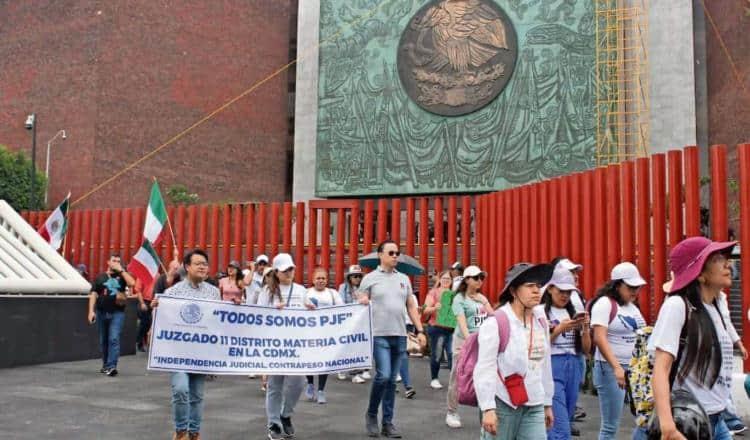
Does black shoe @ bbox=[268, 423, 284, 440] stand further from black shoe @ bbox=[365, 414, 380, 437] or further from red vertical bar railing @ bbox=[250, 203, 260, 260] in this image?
red vertical bar railing @ bbox=[250, 203, 260, 260]

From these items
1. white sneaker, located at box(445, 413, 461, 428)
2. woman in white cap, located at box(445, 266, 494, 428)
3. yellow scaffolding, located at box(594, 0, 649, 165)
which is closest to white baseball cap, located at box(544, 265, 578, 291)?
white sneaker, located at box(445, 413, 461, 428)

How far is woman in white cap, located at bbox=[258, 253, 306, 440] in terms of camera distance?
24.2 ft

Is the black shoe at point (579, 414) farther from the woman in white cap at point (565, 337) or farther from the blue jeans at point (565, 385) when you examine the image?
the blue jeans at point (565, 385)

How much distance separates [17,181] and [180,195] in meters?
7.55

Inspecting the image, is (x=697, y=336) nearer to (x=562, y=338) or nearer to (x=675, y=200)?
(x=562, y=338)

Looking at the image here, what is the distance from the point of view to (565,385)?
6.21 metres

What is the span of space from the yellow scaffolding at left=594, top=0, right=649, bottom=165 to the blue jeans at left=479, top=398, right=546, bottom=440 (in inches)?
1112

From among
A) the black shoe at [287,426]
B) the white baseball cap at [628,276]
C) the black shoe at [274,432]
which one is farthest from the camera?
the black shoe at [287,426]

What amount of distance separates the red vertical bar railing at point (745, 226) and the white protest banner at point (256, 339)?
4.66 metres

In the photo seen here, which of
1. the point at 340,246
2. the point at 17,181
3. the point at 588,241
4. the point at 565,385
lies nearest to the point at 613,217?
the point at 588,241

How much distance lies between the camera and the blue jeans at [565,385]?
233 inches

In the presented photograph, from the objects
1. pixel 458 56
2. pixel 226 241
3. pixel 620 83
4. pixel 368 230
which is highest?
pixel 458 56

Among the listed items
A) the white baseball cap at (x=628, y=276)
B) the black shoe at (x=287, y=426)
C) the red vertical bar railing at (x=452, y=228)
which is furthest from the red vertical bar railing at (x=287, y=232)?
the white baseball cap at (x=628, y=276)

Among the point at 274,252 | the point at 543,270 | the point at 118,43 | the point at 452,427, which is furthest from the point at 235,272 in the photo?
the point at 118,43
